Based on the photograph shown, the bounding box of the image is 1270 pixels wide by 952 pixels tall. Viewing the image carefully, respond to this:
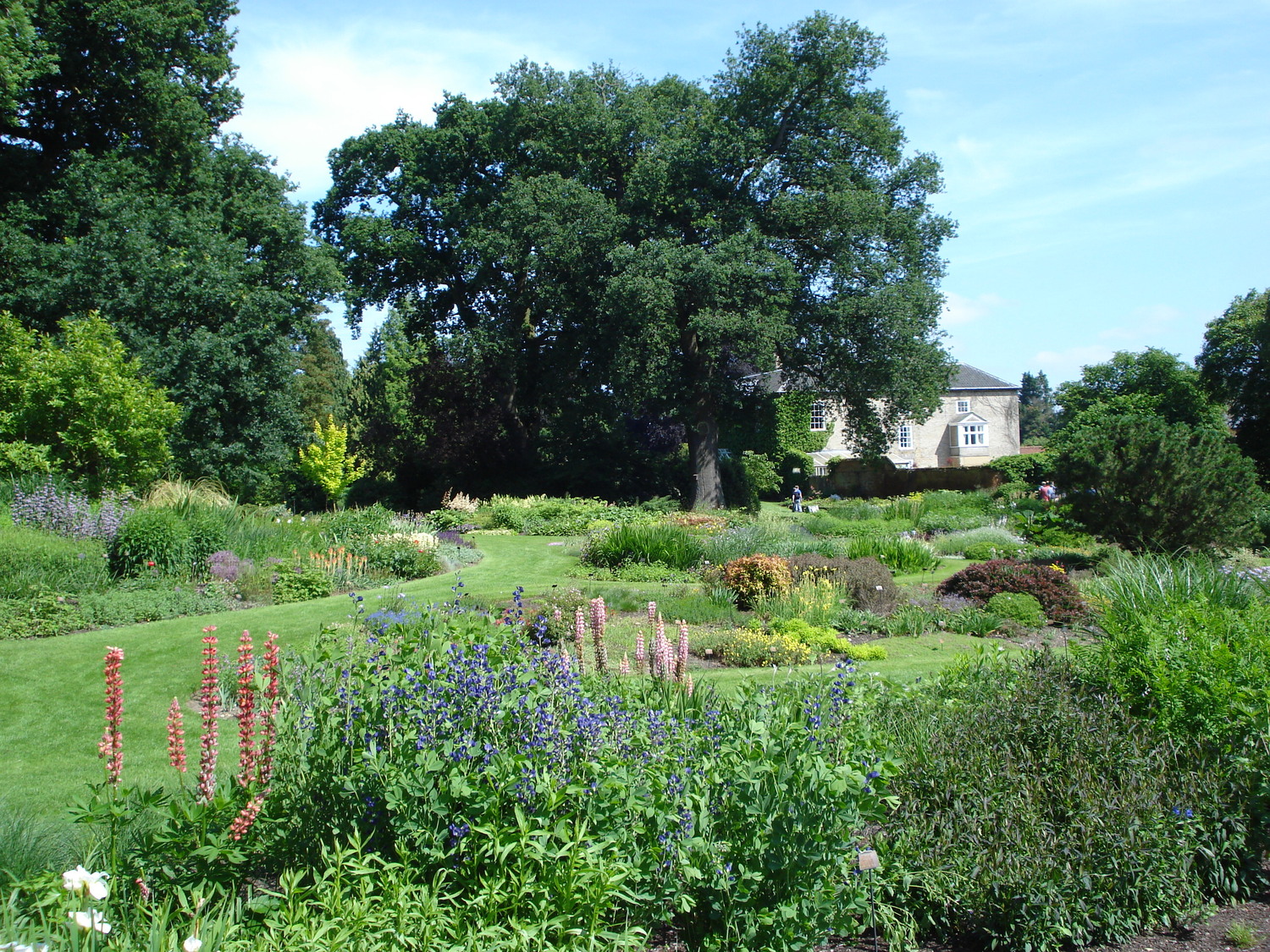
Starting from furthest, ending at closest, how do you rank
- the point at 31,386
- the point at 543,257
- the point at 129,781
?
the point at 543,257, the point at 31,386, the point at 129,781

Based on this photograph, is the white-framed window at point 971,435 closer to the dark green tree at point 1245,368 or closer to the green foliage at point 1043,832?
the dark green tree at point 1245,368

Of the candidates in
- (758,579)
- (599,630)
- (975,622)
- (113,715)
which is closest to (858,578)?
(758,579)

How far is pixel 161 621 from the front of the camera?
9688 mm

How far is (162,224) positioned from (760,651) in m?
19.8

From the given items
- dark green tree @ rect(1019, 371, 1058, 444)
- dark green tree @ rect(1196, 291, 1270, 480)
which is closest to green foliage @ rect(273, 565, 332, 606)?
dark green tree @ rect(1196, 291, 1270, 480)

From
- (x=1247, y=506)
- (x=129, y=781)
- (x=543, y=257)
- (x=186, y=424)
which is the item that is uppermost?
(x=543, y=257)

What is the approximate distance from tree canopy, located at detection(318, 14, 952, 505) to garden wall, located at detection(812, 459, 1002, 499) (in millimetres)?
10820

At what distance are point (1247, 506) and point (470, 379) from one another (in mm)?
22809

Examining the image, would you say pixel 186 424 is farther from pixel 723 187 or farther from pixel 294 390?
pixel 723 187

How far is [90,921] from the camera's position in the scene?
2.26 meters

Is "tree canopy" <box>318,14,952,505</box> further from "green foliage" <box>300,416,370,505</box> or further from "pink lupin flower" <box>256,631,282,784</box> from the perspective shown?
"pink lupin flower" <box>256,631,282,784</box>

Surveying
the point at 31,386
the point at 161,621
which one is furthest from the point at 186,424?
the point at 161,621

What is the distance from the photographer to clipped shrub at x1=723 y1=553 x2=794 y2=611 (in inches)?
431

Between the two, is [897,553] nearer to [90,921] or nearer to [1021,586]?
[1021,586]
